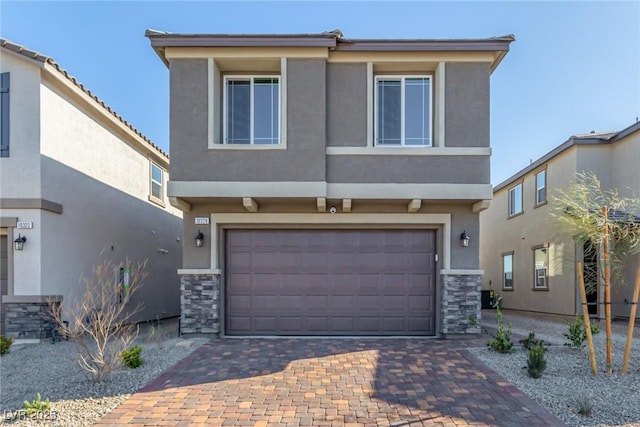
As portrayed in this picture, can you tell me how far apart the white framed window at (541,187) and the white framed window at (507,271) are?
3109 millimetres

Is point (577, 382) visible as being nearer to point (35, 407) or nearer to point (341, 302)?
point (341, 302)

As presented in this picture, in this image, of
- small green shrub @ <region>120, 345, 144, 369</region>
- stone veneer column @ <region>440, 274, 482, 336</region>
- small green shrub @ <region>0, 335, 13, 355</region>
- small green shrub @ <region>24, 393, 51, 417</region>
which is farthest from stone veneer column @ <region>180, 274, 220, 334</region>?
stone veneer column @ <region>440, 274, 482, 336</region>

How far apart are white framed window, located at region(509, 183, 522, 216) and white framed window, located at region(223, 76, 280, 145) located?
1146 centimetres

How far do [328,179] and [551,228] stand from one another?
899cm

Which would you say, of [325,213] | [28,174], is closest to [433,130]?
[325,213]

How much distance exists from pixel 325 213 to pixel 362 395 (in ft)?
13.9

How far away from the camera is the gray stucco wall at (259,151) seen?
8156 mm

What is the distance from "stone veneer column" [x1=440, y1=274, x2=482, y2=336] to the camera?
8.49 m

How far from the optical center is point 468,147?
828cm

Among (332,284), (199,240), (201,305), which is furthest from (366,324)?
(199,240)

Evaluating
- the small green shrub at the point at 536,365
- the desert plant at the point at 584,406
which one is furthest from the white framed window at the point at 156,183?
the desert plant at the point at 584,406

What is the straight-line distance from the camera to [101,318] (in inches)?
323

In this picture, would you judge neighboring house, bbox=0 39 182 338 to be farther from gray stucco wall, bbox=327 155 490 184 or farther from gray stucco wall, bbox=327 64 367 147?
gray stucco wall, bbox=327 155 490 184

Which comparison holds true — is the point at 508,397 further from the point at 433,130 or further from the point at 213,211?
the point at 213,211
